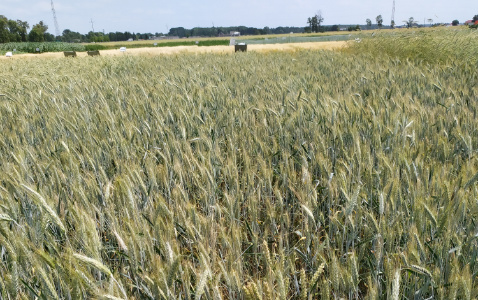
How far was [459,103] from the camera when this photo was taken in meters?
2.53

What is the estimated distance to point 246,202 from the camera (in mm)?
1464

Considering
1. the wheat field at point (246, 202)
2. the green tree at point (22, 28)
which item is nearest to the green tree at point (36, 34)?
the green tree at point (22, 28)

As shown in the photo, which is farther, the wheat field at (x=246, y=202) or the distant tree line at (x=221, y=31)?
the distant tree line at (x=221, y=31)

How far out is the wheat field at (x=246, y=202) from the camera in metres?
0.86

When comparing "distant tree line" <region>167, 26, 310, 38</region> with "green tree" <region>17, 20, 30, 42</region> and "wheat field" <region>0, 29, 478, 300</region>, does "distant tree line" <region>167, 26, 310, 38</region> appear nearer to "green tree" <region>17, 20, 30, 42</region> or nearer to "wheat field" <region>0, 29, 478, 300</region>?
"green tree" <region>17, 20, 30, 42</region>

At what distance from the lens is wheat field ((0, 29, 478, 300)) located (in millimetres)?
860

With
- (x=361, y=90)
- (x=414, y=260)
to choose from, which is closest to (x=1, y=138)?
(x=414, y=260)

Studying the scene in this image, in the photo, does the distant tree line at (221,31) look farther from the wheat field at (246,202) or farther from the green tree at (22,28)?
the wheat field at (246,202)

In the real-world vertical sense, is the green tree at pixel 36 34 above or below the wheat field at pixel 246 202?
above

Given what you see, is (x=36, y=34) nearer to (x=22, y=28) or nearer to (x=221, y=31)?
(x=22, y=28)

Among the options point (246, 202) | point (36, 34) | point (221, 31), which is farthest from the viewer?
point (221, 31)

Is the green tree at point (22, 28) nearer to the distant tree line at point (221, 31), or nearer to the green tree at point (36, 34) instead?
the green tree at point (36, 34)

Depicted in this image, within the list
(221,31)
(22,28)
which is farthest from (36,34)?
(221,31)

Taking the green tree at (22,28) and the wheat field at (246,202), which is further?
the green tree at (22,28)
